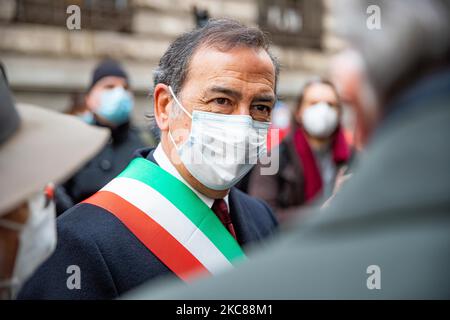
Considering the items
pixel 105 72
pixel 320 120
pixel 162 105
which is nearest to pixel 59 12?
pixel 105 72

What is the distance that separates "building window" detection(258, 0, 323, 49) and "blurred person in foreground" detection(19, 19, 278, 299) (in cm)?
887

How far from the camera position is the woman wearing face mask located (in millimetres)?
4352

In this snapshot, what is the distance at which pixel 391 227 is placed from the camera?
96cm

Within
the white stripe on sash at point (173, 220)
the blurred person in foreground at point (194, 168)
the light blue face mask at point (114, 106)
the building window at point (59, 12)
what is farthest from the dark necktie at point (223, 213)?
the building window at point (59, 12)

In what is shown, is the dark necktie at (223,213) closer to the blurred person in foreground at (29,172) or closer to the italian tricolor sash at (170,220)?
the italian tricolor sash at (170,220)

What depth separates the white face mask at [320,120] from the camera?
4.98m

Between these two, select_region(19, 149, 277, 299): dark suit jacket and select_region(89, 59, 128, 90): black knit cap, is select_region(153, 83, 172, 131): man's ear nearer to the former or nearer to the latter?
select_region(19, 149, 277, 299): dark suit jacket

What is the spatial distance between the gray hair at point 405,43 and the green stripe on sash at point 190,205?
4.19 feet

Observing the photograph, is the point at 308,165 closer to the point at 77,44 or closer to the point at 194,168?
the point at 194,168

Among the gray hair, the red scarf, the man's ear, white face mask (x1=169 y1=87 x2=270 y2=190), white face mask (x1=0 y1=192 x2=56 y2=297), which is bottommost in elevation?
the red scarf

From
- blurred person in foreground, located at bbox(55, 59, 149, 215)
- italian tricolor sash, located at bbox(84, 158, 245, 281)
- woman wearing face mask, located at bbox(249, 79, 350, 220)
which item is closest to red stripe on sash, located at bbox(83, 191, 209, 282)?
italian tricolor sash, located at bbox(84, 158, 245, 281)

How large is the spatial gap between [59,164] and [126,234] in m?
0.60

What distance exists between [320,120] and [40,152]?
3502 mm
